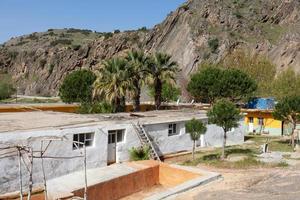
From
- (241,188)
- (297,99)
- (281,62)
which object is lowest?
(241,188)

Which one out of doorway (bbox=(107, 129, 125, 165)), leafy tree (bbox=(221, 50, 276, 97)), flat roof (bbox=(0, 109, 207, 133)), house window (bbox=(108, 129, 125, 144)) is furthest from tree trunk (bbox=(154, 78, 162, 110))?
leafy tree (bbox=(221, 50, 276, 97))

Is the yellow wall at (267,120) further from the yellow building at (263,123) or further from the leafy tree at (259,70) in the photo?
the leafy tree at (259,70)

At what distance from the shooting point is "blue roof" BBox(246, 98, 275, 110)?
54.7 m

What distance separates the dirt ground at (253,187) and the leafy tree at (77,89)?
36.4 metres

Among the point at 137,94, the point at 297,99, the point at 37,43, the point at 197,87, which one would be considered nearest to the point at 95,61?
the point at 37,43

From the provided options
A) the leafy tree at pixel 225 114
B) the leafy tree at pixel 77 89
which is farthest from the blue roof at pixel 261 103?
the leafy tree at pixel 225 114

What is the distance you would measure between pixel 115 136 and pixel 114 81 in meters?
10.6

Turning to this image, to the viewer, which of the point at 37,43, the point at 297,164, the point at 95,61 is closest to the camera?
the point at 297,164

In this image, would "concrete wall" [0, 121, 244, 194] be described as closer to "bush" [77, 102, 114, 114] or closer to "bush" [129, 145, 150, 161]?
"bush" [129, 145, 150, 161]

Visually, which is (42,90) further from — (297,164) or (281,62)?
(297,164)

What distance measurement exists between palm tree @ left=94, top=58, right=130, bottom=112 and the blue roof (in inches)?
855

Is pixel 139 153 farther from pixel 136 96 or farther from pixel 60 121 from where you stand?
pixel 136 96

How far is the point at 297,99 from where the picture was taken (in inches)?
1394

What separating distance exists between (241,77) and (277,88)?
17.7ft
